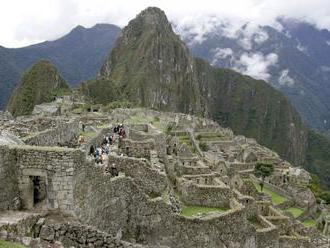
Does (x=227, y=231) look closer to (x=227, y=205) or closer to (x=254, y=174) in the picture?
(x=227, y=205)

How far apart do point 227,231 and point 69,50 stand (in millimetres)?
186917

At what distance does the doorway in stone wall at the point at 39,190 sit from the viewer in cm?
1264

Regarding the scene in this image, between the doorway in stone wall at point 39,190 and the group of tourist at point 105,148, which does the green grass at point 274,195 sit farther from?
the doorway in stone wall at point 39,190

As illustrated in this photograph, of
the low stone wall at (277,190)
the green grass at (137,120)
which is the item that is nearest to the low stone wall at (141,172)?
the green grass at (137,120)

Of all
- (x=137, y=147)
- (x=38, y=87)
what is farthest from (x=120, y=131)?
(x=38, y=87)

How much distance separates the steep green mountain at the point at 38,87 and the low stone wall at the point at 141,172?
328 feet

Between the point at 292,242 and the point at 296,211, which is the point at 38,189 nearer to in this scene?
the point at 292,242

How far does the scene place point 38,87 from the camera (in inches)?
4975

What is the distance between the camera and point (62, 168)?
1225 centimetres

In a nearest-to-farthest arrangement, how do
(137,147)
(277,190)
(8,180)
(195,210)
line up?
(8,180) → (195,210) → (137,147) → (277,190)

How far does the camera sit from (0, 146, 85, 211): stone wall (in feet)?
40.1

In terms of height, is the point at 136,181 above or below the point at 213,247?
above

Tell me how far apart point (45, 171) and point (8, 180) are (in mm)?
809

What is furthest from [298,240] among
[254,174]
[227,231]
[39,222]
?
[254,174]
